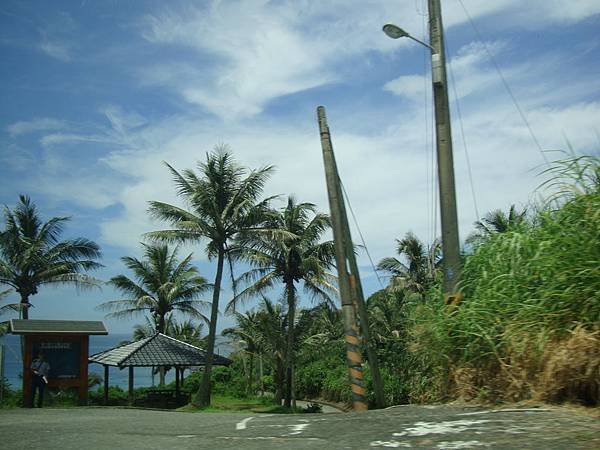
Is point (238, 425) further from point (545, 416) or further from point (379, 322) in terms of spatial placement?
point (379, 322)

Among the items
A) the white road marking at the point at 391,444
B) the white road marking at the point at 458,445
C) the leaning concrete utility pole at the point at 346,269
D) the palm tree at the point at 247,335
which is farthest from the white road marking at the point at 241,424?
the palm tree at the point at 247,335

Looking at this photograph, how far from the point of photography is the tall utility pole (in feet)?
31.5

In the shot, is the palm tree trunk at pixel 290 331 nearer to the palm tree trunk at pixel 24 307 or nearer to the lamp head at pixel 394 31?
the palm tree trunk at pixel 24 307

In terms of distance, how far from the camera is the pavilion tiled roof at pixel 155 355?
30297mm

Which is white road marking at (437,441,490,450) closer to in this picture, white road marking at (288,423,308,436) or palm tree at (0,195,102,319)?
white road marking at (288,423,308,436)

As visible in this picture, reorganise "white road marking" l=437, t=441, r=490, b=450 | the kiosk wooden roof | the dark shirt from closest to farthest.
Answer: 1. "white road marking" l=437, t=441, r=490, b=450
2. the dark shirt
3. the kiosk wooden roof

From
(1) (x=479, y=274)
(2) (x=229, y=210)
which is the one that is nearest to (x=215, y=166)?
(2) (x=229, y=210)

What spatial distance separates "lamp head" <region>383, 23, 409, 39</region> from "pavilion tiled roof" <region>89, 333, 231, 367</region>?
2267 centimetres

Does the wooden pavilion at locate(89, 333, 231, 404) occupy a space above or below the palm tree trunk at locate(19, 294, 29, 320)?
below

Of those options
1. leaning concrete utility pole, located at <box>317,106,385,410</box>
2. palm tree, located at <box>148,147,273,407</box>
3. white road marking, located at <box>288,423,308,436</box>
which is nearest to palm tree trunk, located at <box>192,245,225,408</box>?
palm tree, located at <box>148,147,273,407</box>

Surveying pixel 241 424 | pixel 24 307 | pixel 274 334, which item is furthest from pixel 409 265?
pixel 241 424

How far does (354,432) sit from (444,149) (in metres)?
5.22

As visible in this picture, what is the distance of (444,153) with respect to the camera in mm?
10188

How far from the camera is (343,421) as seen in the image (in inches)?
286
